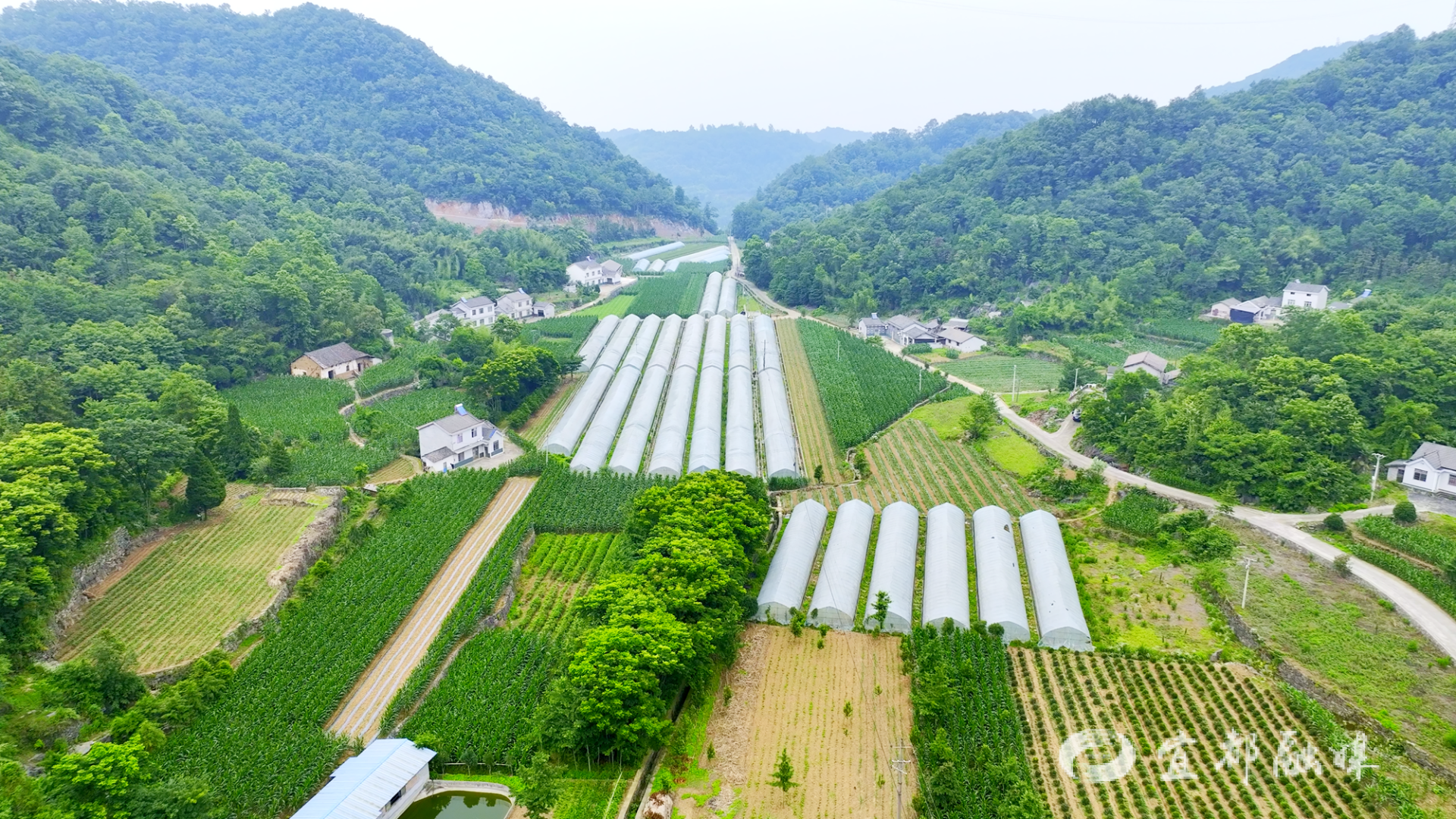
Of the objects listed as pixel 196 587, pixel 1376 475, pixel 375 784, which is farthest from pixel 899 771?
pixel 1376 475

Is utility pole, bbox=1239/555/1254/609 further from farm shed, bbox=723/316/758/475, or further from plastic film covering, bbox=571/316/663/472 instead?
plastic film covering, bbox=571/316/663/472

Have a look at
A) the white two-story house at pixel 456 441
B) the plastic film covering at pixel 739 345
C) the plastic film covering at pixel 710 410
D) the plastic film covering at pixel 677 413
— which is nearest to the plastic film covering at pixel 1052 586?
the plastic film covering at pixel 710 410

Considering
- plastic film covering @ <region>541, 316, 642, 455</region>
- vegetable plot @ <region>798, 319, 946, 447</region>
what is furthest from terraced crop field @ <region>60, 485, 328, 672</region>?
vegetable plot @ <region>798, 319, 946, 447</region>

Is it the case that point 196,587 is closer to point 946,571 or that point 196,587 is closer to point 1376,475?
point 946,571

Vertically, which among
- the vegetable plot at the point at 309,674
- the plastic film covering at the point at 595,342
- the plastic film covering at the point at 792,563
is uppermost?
the plastic film covering at the point at 595,342

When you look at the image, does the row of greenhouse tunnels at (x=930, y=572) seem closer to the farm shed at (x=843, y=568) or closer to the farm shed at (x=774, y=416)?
the farm shed at (x=843, y=568)

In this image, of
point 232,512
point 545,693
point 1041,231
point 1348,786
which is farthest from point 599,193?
point 1348,786
